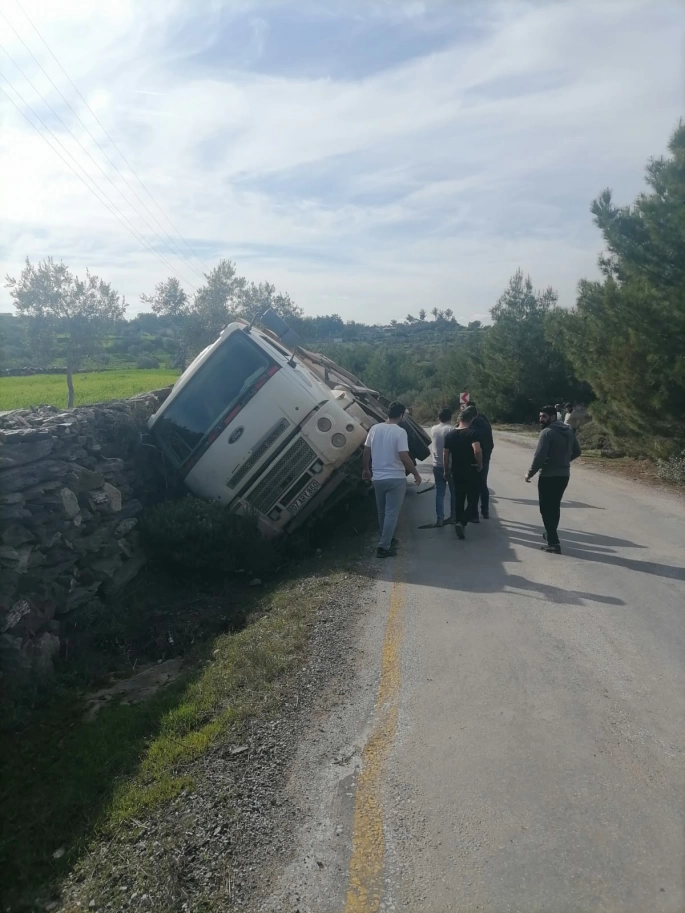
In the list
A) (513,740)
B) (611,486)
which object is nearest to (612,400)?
(611,486)

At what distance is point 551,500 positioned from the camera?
8312 millimetres

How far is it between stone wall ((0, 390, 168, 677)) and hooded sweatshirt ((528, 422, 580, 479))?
16.2 feet

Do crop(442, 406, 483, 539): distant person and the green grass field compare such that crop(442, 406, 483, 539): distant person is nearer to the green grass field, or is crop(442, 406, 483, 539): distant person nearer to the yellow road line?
the yellow road line

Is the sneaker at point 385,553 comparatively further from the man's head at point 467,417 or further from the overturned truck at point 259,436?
the man's head at point 467,417

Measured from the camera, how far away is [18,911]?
133 inches

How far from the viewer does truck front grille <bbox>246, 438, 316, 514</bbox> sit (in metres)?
8.92

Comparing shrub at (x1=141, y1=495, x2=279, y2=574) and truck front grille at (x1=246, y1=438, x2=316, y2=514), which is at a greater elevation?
truck front grille at (x1=246, y1=438, x2=316, y2=514)

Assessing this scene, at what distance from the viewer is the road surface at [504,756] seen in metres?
3.13

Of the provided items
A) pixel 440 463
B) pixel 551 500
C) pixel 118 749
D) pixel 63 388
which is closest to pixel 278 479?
pixel 440 463

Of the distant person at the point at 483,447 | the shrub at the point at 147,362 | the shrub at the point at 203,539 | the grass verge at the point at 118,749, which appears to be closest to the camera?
the grass verge at the point at 118,749

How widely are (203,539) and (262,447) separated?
1500 mm

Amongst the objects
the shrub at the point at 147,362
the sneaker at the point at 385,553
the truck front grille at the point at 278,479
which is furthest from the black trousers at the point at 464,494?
the shrub at the point at 147,362

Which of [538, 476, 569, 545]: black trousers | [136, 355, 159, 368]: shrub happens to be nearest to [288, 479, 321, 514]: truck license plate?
[538, 476, 569, 545]: black trousers

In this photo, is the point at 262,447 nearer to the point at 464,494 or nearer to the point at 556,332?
the point at 464,494
